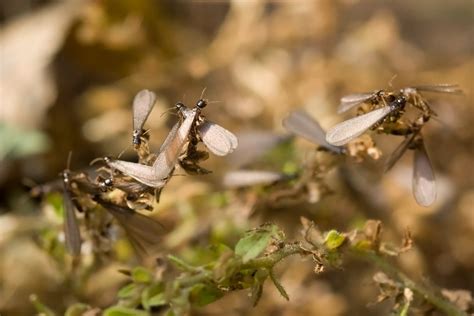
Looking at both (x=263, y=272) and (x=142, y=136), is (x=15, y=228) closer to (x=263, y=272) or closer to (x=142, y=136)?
(x=142, y=136)

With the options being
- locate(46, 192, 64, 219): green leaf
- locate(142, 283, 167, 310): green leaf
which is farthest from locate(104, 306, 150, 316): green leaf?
locate(46, 192, 64, 219): green leaf

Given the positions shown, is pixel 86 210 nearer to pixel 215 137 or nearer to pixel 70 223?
pixel 70 223

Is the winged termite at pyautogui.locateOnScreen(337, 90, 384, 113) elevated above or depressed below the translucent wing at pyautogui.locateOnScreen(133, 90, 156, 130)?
below

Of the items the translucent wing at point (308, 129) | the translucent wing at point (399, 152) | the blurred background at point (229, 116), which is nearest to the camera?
the translucent wing at point (399, 152)

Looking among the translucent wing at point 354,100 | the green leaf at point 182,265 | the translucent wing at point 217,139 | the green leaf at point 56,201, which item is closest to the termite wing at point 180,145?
the translucent wing at point 217,139

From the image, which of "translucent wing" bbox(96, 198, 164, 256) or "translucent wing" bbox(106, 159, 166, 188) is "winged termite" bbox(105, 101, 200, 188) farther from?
"translucent wing" bbox(96, 198, 164, 256)

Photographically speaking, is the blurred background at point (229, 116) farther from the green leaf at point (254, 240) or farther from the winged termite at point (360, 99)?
the green leaf at point (254, 240)

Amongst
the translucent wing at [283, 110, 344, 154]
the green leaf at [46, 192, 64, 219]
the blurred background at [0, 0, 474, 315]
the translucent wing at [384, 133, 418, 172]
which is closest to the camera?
the translucent wing at [384, 133, 418, 172]
